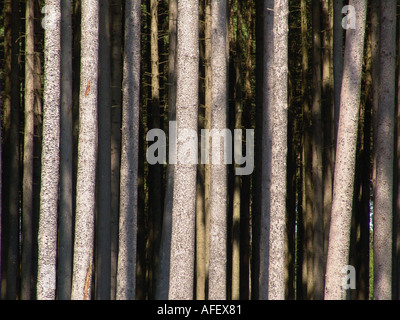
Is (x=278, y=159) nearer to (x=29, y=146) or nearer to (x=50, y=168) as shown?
(x=50, y=168)

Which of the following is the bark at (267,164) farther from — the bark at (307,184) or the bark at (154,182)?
the bark at (154,182)

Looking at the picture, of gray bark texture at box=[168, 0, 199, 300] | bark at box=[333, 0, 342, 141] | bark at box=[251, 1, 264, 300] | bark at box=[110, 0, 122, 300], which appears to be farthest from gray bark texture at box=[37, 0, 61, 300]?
bark at box=[333, 0, 342, 141]

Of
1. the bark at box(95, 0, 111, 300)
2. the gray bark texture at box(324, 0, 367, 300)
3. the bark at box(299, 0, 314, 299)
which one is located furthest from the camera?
the bark at box(299, 0, 314, 299)

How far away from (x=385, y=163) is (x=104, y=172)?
2197mm

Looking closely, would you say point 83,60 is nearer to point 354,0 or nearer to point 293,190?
Result: point 354,0

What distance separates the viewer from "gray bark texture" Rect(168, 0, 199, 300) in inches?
150

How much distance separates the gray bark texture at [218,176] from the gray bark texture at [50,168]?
1.25m

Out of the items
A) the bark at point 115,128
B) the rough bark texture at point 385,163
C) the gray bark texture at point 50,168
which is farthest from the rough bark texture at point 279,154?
the gray bark texture at point 50,168

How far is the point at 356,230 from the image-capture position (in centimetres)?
550

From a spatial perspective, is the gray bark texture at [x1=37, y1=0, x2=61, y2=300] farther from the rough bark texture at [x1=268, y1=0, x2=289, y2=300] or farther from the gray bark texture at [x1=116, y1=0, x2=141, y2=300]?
the rough bark texture at [x1=268, y1=0, x2=289, y2=300]

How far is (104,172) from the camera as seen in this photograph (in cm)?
441

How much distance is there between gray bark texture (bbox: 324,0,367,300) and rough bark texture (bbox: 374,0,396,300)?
425 millimetres

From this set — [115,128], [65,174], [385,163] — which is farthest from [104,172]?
[385,163]

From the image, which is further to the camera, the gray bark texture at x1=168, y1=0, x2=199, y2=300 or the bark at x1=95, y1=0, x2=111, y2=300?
the bark at x1=95, y1=0, x2=111, y2=300
